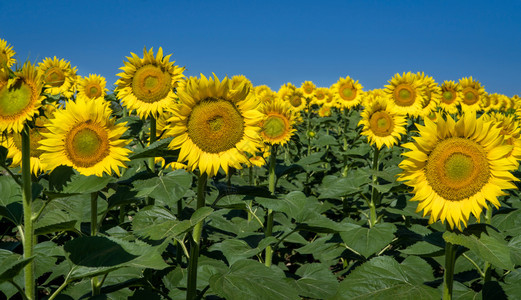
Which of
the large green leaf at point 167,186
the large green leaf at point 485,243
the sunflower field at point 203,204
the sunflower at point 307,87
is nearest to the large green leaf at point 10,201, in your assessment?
the sunflower field at point 203,204

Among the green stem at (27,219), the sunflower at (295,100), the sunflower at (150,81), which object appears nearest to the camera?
the green stem at (27,219)

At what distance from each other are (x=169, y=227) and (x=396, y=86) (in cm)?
597

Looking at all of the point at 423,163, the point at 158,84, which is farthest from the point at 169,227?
the point at 158,84

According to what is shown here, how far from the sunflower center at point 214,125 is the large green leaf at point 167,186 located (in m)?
0.26

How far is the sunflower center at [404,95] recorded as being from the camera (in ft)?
23.5

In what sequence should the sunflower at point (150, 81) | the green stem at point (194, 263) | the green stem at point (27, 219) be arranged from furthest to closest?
1. the sunflower at point (150, 81)
2. the green stem at point (194, 263)
3. the green stem at point (27, 219)


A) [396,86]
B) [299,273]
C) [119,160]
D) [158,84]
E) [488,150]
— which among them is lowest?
[299,273]

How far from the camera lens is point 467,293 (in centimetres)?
277

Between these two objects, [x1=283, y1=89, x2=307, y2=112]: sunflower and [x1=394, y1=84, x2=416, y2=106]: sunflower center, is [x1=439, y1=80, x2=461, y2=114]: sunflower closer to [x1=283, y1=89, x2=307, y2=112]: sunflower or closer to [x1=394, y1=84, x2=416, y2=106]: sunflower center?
[x1=394, y1=84, x2=416, y2=106]: sunflower center

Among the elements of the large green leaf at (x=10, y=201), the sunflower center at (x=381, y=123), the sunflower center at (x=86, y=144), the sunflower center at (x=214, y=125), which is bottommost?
the large green leaf at (x=10, y=201)

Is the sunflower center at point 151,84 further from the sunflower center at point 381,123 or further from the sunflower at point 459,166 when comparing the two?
the sunflower center at point 381,123

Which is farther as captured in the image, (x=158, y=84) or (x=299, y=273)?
(x=158, y=84)

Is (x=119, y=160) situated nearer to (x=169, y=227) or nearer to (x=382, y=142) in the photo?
(x=169, y=227)

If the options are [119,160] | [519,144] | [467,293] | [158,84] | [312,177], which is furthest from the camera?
[312,177]
